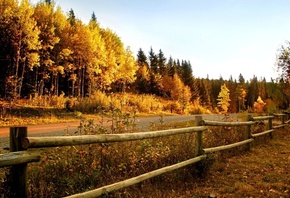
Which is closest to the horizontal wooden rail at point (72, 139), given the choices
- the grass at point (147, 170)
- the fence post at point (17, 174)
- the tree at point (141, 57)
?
the fence post at point (17, 174)

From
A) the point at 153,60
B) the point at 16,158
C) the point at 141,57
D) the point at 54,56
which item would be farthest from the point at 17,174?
the point at 153,60

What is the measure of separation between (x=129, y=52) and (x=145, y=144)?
36.6m

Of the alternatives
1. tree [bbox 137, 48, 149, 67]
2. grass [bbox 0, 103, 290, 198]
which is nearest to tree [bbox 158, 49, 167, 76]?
tree [bbox 137, 48, 149, 67]

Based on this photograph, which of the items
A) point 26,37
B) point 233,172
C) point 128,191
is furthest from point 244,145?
point 26,37

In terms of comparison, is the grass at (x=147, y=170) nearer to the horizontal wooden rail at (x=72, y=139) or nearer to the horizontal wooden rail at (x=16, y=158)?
the horizontal wooden rail at (x=16, y=158)

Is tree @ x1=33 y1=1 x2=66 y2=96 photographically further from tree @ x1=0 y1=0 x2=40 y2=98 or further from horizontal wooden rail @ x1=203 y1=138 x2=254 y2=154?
horizontal wooden rail @ x1=203 y1=138 x2=254 y2=154

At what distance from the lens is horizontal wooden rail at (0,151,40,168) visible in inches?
118

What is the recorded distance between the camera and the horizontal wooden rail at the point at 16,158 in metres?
3.00

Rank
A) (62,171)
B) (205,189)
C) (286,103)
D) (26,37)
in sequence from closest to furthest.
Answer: (62,171), (205,189), (26,37), (286,103)

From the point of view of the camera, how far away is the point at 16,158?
10.3ft

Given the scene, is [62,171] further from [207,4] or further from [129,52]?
[129,52]

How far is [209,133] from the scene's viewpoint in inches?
375

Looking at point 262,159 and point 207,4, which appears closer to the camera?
point 262,159

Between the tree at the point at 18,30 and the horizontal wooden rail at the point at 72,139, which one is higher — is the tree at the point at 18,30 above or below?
above
